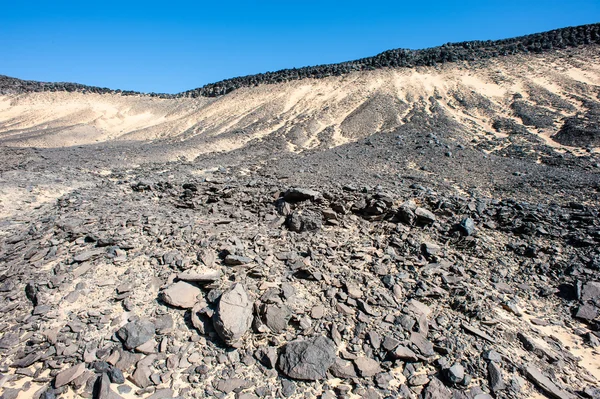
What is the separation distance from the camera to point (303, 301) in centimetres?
376

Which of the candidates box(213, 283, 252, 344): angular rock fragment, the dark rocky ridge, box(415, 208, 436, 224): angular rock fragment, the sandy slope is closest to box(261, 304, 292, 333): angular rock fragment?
box(213, 283, 252, 344): angular rock fragment

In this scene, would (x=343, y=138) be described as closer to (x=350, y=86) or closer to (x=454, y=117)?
(x=454, y=117)

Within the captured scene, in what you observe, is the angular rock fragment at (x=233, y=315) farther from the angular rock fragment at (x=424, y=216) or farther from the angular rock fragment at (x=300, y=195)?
the angular rock fragment at (x=424, y=216)

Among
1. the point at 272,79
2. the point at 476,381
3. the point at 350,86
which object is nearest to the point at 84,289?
the point at 476,381

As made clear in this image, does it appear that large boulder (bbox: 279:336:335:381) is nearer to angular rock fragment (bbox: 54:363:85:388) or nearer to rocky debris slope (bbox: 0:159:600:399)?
rocky debris slope (bbox: 0:159:600:399)

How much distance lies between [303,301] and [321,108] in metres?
19.6

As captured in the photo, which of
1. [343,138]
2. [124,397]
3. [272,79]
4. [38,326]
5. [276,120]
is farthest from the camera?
[272,79]

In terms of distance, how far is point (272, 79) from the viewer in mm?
28703

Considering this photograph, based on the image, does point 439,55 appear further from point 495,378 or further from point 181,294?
point 181,294

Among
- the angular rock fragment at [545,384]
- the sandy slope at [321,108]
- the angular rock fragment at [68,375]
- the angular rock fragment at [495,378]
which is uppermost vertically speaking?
the sandy slope at [321,108]

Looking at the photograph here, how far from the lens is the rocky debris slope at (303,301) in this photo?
2945mm

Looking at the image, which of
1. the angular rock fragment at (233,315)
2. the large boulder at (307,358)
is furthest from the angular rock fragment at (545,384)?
the angular rock fragment at (233,315)

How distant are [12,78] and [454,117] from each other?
44.1m

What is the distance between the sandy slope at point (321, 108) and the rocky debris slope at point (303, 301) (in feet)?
32.1
